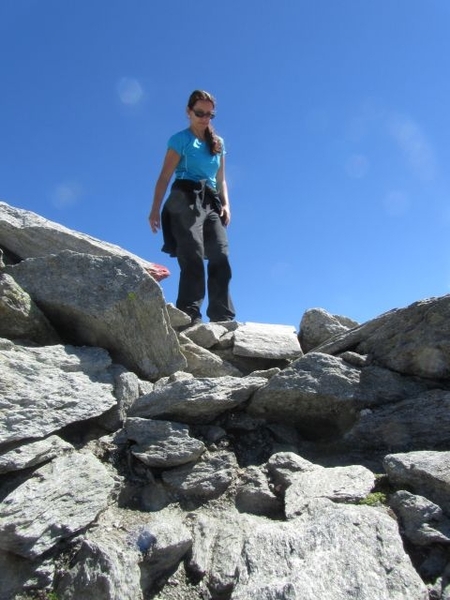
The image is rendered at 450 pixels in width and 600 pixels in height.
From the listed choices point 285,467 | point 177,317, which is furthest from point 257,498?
point 177,317

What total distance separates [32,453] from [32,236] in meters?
4.75

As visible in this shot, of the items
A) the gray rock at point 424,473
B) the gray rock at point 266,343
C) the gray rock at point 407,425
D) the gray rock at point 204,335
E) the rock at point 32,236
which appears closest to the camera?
the gray rock at point 424,473

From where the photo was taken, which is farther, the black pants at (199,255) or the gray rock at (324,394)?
the black pants at (199,255)

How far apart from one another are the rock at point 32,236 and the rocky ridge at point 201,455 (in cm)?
185

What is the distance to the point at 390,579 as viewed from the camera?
12.8ft

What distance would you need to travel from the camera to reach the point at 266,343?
862 cm

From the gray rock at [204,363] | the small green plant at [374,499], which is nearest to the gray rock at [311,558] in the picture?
the small green plant at [374,499]

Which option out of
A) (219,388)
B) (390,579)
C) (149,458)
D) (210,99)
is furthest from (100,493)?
(210,99)

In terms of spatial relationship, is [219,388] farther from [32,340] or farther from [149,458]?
[32,340]

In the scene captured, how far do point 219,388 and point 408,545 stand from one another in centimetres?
242

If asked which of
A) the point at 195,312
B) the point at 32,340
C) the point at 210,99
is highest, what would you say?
the point at 210,99

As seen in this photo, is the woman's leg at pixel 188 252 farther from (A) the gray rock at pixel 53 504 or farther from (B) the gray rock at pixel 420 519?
(B) the gray rock at pixel 420 519

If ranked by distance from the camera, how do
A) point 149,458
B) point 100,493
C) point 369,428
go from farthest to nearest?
1. point 369,428
2. point 149,458
3. point 100,493

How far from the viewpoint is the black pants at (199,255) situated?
1001 centimetres
